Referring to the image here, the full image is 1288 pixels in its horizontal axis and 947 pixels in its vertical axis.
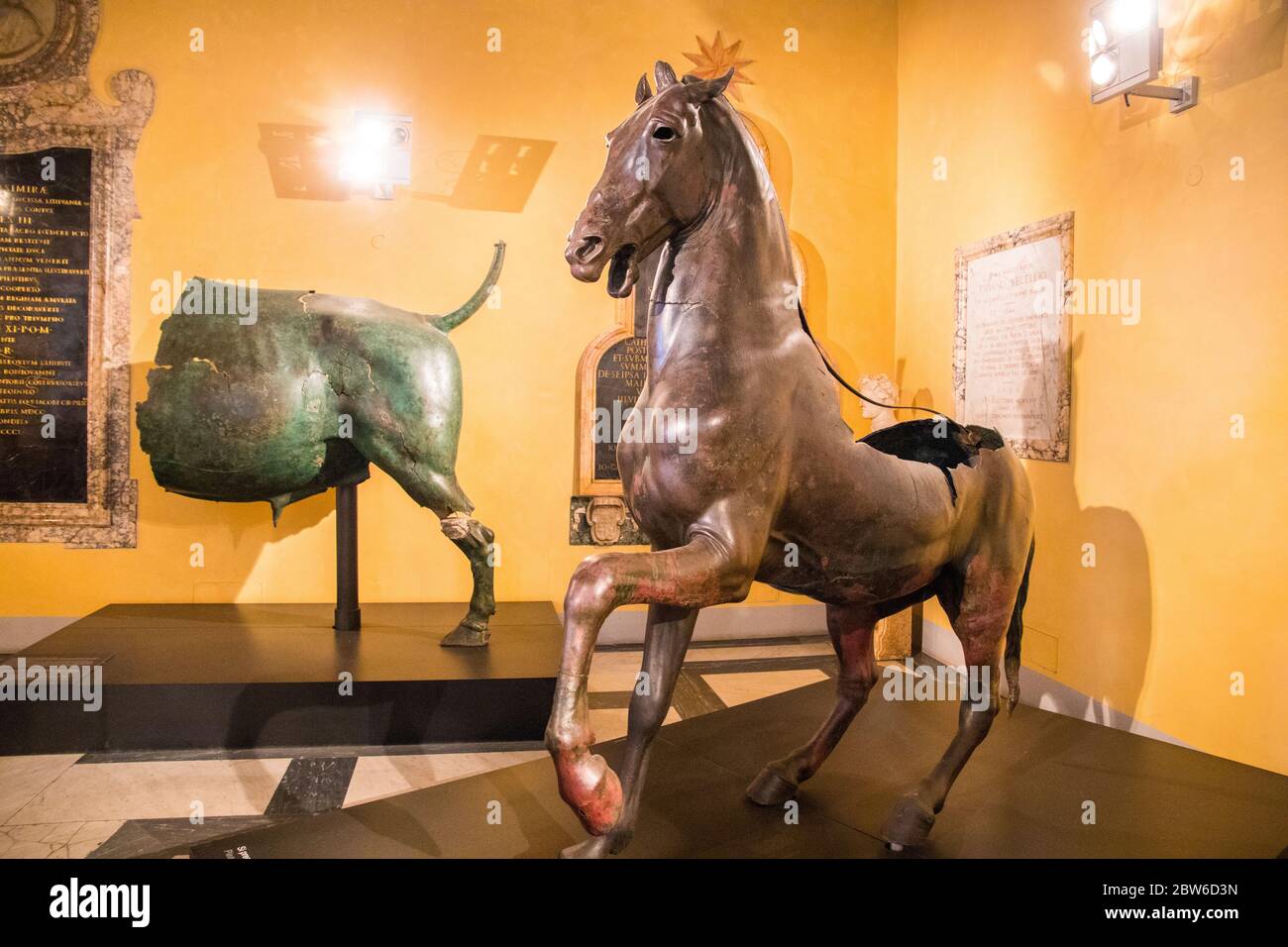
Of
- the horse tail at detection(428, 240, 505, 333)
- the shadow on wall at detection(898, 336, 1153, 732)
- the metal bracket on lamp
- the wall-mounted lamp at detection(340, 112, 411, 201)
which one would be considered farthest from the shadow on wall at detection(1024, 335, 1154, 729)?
the wall-mounted lamp at detection(340, 112, 411, 201)

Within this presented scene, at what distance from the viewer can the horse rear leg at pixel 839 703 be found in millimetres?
2090

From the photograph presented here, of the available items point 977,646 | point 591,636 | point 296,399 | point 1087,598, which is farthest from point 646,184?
point 1087,598

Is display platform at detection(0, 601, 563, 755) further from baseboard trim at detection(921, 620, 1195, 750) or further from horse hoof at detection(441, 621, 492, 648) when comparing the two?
baseboard trim at detection(921, 620, 1195, 750)

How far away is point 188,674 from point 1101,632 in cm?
403

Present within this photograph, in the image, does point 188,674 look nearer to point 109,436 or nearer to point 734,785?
point 109,436

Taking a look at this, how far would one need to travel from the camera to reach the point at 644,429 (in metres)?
1.62

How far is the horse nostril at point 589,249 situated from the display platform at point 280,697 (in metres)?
2.35

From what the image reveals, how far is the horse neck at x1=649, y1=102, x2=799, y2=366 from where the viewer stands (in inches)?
65.2

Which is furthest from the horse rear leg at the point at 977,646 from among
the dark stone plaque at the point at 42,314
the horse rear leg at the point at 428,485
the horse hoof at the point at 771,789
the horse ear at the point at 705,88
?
the dark stone plaque at the point at 42,314

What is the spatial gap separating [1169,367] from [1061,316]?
73 cm

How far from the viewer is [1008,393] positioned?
440cm

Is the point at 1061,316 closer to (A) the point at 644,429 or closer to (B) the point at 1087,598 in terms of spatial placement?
(B) the point at 1087,598

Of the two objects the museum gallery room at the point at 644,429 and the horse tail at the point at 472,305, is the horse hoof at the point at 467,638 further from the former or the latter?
the horse tail at the point at 472,305
